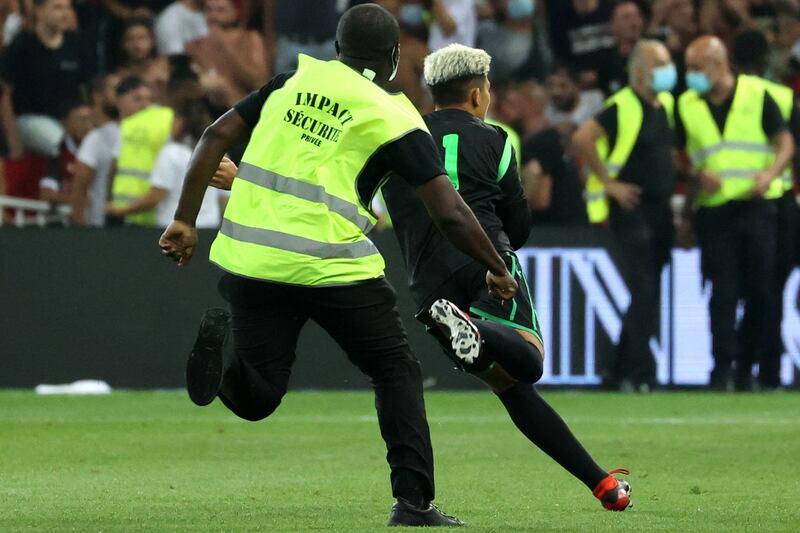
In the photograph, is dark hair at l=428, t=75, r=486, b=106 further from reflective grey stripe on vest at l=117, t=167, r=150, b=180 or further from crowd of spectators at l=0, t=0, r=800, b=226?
crowd of spectators at l=0, t=0, r=800, b=226

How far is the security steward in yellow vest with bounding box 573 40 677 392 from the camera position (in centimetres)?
1427

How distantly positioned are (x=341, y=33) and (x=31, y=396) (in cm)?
794

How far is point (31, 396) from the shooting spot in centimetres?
1396

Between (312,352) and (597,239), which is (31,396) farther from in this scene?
(597,239)

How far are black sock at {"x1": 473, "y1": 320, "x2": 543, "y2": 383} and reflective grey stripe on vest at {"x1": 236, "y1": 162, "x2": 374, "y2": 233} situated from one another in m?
0.80

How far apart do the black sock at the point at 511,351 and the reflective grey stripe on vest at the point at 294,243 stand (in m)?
0.74

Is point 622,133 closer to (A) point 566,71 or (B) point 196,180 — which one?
(A) point 566,71

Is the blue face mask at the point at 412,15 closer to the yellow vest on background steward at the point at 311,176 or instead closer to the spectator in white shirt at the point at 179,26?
the spectator in white shirt at the point at 179,26

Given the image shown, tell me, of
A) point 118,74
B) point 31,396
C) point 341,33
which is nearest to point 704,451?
point 341,33

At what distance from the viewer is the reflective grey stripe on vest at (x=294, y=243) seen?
6.58 m

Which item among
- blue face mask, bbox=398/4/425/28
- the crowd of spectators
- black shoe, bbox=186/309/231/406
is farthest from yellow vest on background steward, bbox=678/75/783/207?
black shoe, bbox=186/309/231/406

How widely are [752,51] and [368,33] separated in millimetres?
8724

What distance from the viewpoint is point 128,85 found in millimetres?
15328

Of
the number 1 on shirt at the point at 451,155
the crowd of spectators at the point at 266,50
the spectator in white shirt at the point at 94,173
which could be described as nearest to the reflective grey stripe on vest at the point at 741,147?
the crowd of spectators at the point at 266,50
